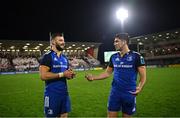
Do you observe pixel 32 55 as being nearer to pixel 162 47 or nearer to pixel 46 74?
pixel 162 47

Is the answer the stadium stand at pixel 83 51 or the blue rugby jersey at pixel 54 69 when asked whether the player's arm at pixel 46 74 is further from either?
the stadium stand at pixel 83 51

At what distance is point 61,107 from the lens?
5.71 m

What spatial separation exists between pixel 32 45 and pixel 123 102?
7091 centimetres

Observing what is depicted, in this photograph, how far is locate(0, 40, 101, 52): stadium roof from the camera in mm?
68000

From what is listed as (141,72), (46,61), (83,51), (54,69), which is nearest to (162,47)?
(83,51)

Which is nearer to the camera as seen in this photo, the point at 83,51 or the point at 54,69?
the point at 54,69

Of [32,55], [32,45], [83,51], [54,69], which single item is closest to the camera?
[54,69]

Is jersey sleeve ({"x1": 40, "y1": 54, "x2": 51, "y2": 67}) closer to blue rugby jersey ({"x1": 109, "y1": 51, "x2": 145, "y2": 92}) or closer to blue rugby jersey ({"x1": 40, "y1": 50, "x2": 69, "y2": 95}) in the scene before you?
blue rugby jersey ({"x1": 40, "y1": 50, "x2": 69, "y2": 95})

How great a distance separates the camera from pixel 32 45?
74.6 metres

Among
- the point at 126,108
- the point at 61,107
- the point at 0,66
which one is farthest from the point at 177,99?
the point at 0,66

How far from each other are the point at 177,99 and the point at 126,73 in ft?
26.6

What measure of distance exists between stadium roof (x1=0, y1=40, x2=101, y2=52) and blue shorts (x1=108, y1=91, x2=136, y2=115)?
2455 inches

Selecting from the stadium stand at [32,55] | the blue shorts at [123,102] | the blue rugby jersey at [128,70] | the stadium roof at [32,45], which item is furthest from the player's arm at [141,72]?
the stadium roof at [32,45]

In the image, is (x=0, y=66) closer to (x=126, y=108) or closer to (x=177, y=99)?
(x=177, y=99)
